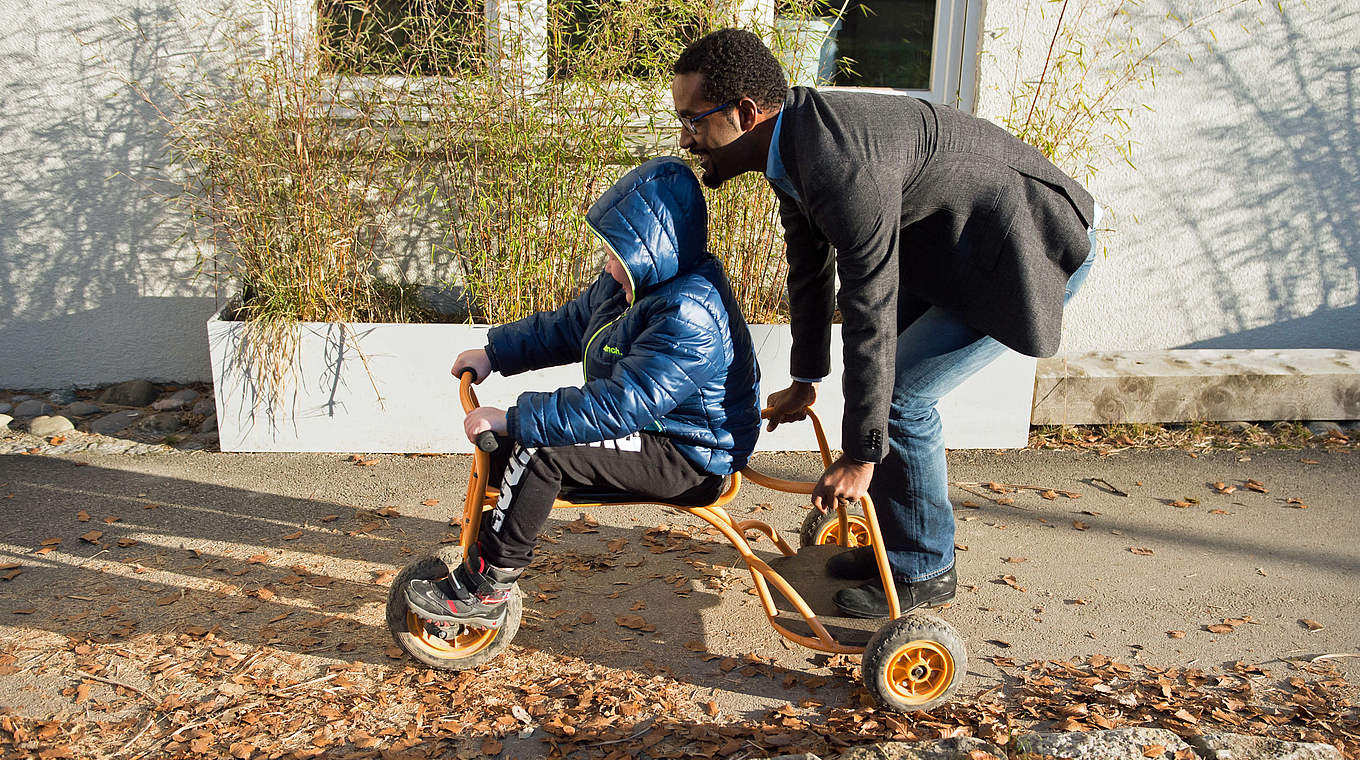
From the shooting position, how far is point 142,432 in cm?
470

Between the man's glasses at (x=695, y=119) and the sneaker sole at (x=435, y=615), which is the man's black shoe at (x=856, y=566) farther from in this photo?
the man's glasses at (x=695, y=119)

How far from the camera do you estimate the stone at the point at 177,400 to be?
4.96 meters

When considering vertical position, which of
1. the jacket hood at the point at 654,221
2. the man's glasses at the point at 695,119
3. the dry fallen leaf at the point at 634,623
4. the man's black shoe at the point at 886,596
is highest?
the man's glasses at the point at 695,119

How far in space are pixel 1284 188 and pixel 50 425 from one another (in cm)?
A: 618

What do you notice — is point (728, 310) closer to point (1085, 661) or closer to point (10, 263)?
point (1085, 661)

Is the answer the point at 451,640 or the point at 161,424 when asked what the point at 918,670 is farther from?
the point at 161,424

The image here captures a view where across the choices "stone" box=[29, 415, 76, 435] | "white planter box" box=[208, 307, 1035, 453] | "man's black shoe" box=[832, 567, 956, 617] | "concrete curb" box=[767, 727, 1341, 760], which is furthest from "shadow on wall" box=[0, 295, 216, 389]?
"concrete curb" box=[767, 727, 1341, 760]

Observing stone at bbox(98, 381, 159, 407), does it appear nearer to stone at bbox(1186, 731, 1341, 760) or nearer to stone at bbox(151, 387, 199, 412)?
stone at bbox(151, 387, 199, 412)

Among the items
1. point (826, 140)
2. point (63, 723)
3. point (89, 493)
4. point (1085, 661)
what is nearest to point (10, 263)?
point (89, 493)

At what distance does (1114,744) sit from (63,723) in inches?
104

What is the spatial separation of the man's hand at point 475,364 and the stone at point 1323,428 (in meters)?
4.12

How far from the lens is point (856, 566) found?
3217mm

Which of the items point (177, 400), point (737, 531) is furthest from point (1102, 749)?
point (177, 400)

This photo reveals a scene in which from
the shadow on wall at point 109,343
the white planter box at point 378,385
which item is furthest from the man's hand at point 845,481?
the shadow on wall at point 109,343
